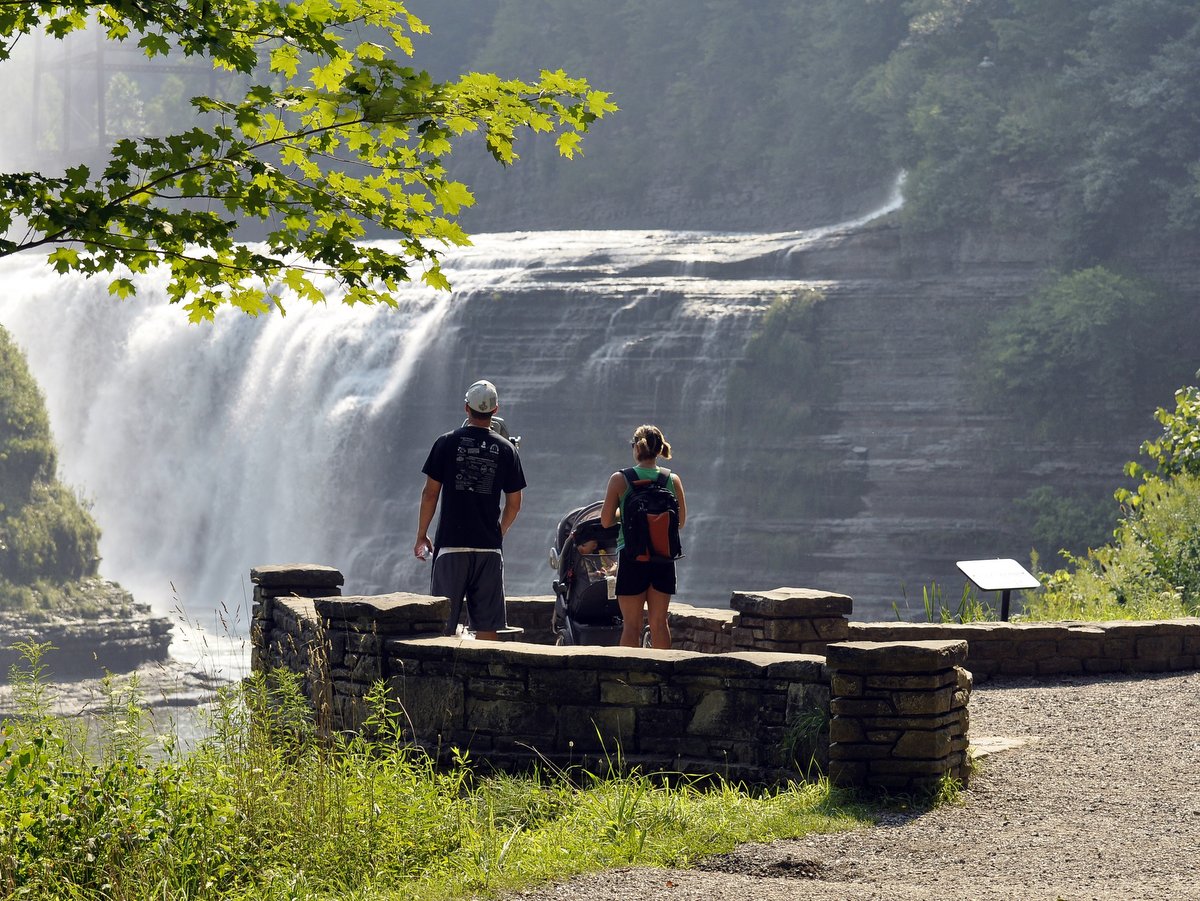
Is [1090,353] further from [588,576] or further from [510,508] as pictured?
[510,508]

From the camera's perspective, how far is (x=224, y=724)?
7.03 m

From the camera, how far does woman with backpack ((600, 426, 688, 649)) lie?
28.2 feet

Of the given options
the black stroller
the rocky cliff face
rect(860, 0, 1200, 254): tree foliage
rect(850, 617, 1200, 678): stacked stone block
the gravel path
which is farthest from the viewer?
rect(860, 0, 1200, 254): tree foliage

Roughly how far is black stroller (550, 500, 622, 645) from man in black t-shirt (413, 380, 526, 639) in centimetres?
83

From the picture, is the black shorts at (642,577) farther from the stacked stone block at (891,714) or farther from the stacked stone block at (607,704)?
the stacked stone block at (891,714)

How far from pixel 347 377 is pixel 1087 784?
113 feet

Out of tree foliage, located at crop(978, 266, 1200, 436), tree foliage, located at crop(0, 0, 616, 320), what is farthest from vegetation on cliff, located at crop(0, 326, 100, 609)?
tree foliage, located at crop(0, 0, 616, 320)

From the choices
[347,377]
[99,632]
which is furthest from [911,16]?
[99,632]

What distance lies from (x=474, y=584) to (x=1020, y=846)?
3.56 m

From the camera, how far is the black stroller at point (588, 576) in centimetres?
956

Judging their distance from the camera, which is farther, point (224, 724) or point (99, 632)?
point (99, 632)

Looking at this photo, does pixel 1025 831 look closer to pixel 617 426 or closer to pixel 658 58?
pixel 617 426

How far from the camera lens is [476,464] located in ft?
28.2

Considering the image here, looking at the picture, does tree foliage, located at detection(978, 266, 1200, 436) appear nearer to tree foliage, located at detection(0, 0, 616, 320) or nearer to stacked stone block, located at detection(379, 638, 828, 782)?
stacked stone block, located at detection(379, 638, 828, 782)
